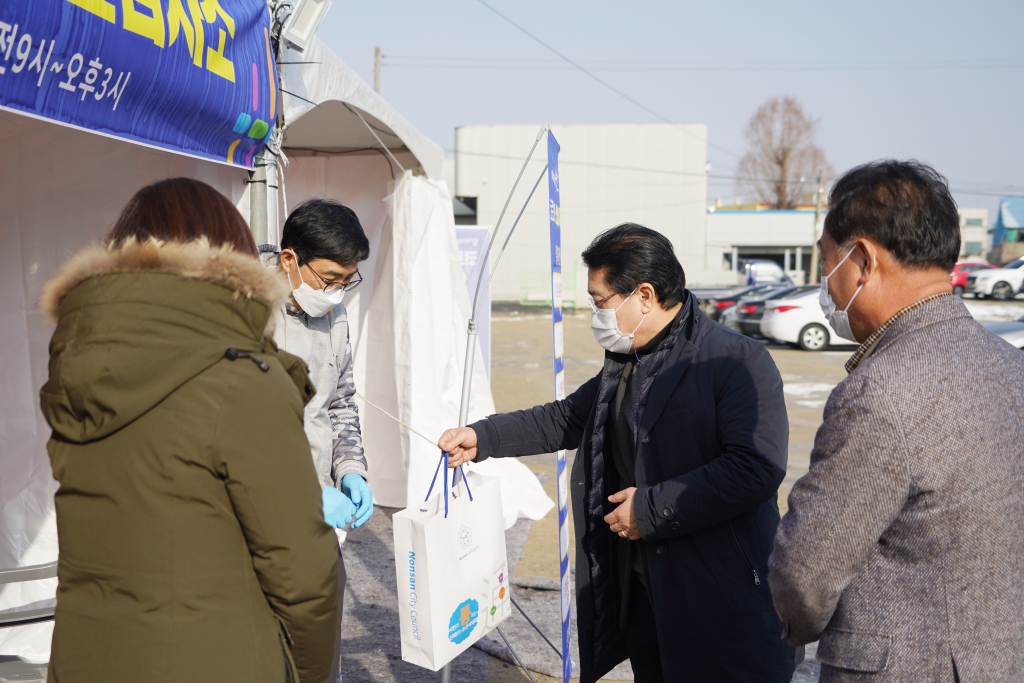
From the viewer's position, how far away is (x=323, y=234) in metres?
2.57

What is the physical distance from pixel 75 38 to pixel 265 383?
1.42 m

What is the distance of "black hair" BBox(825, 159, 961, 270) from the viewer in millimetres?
1350

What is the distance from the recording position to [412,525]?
6.96 ft

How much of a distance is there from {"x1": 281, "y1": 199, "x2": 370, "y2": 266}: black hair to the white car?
15461 millimetres

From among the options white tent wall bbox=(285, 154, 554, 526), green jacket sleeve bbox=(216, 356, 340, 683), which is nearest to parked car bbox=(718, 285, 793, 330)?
white tent wall bbox=(285, 154, 554, 526)

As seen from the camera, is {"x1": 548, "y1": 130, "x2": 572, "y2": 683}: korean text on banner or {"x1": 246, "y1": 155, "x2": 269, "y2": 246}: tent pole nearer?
{"x1": 548, "y1": 130, "x2": 572, "y2": 683}: korean text on banner

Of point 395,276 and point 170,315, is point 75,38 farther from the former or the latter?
point 395,276

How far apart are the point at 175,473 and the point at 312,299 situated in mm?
1351

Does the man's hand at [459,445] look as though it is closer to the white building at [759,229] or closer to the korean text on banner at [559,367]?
the korean text on banner at [559,367]

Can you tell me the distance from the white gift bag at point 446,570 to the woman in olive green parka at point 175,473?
2.45 ft

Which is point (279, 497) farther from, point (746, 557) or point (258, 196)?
point (258, 196)

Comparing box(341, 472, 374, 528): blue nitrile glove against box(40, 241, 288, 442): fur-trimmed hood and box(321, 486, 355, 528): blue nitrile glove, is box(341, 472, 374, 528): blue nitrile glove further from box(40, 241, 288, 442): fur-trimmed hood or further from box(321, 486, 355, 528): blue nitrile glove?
box(40, 241, 288, 442): fur-trimmed hood

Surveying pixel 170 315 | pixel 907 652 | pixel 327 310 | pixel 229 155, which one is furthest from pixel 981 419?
pixel 229 155

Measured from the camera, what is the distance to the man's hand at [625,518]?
2.10 meters
